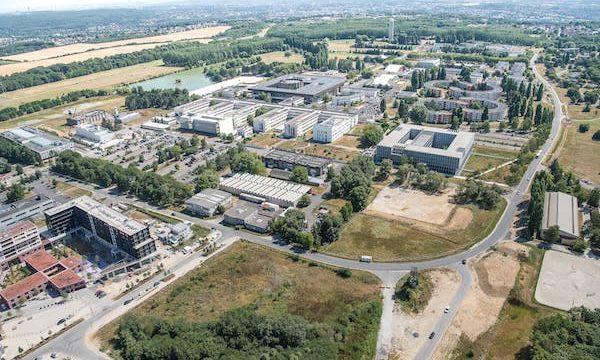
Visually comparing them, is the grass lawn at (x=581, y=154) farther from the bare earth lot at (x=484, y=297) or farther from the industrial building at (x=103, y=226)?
the industrial building at (x=103, y=226)

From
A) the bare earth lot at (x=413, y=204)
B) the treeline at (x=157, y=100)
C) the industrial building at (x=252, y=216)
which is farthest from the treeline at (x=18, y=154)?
the bare earth lot at (x=413, y=204)

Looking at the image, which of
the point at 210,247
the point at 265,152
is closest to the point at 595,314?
the point at 210,247

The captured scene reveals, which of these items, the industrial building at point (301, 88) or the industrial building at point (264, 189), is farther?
the industrial building at point (301, 88)

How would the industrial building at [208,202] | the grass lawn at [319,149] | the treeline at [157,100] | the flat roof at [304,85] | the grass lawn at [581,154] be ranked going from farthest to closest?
the flat roof at [304,85] → the treeline at [157,100] → the grass lawn at [319,149] → the grass lawn at [581,154] → the industrial building at [208,202]

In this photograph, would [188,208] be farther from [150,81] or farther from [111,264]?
[150,81]

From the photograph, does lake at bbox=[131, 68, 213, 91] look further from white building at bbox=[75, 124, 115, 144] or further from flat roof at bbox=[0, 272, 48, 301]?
flat roof at bbox=[0, 272, 48, 301]

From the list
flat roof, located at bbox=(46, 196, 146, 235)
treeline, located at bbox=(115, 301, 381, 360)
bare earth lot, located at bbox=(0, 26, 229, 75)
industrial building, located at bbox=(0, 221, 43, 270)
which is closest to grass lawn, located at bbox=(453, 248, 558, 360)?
treeline, located at bbox=(115, 301, 381, 360)
